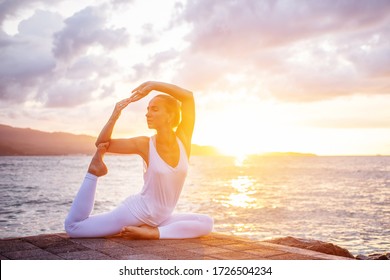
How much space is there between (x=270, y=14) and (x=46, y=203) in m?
16.0

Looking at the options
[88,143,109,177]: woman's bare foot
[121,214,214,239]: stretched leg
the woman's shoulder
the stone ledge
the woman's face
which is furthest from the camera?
the woman's shoulder

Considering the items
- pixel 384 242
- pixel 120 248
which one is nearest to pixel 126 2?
pixel 120 248

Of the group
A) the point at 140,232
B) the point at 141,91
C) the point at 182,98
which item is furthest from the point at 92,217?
the point at 182,98

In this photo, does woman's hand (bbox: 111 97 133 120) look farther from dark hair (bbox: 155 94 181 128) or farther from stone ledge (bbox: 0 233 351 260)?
stone ledge (bbox: 0 233 351 260)

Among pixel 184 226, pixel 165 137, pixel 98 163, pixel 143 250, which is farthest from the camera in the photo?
pixel 184 226

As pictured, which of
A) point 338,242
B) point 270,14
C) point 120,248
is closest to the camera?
point 120,248

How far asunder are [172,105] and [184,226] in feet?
3.73

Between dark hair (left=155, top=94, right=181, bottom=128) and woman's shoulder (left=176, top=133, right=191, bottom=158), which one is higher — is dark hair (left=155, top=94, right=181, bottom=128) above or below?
above

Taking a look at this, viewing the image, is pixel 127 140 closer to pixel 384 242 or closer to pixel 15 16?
pixel 15 16

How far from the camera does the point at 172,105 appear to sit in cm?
390

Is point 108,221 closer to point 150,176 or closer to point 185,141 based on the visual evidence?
point 150,176

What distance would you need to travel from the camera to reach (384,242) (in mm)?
11719

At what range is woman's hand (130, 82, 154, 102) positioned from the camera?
388cm

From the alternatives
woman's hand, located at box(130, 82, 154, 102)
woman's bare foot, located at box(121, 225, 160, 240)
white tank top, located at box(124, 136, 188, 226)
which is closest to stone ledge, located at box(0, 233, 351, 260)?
woman's bare foot, located at box(121, 225, 160, 240)
